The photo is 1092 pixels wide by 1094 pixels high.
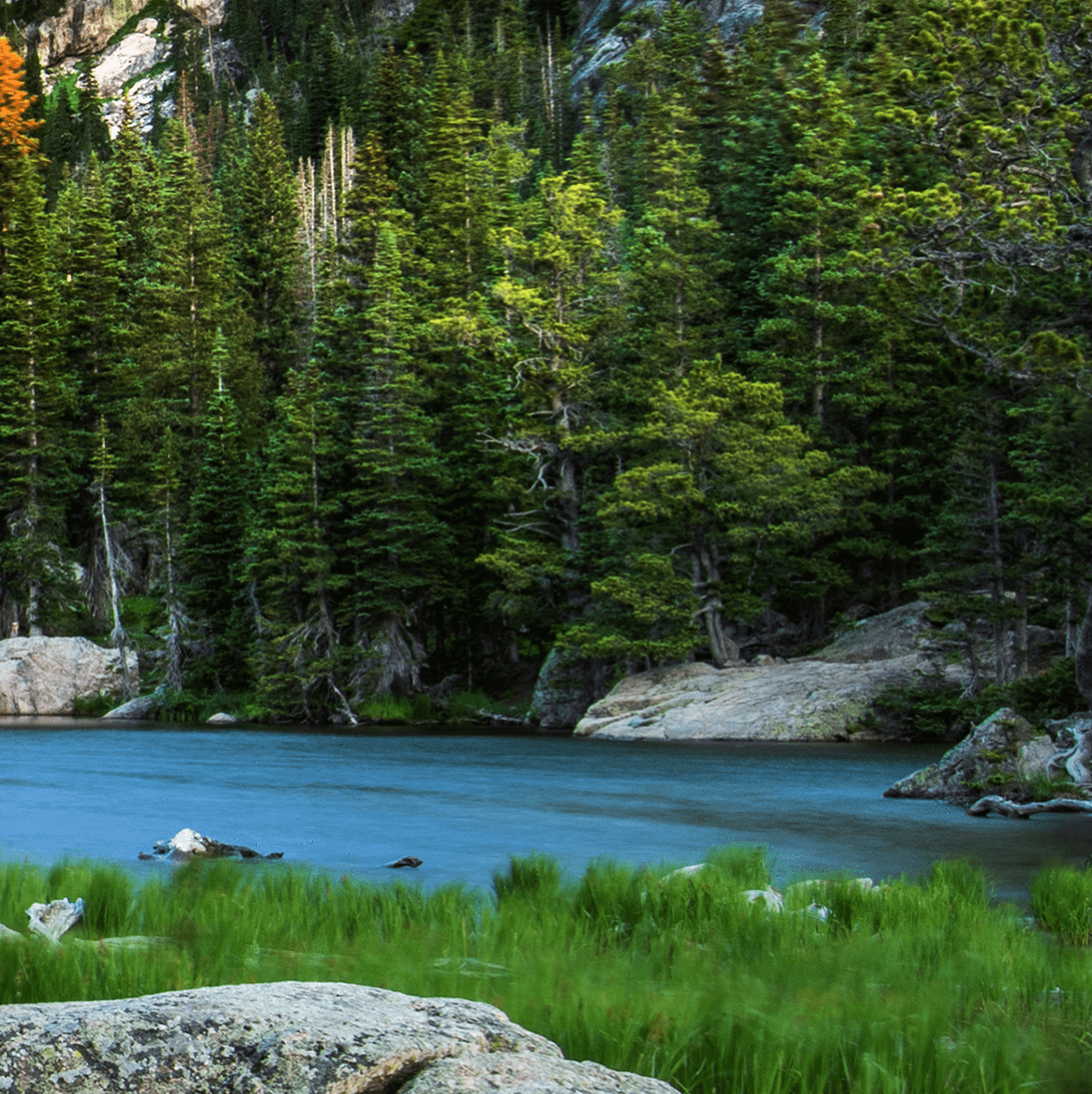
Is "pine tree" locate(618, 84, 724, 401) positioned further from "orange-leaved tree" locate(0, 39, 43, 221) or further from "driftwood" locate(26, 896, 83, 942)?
"driftwood" locate(26, 896, 83, 942)

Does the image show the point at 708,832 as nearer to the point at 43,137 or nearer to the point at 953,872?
the point at 953,872

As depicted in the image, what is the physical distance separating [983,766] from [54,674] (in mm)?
32076

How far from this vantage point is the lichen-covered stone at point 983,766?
17031 mm

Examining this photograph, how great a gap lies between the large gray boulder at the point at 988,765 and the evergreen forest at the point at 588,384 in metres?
4.34

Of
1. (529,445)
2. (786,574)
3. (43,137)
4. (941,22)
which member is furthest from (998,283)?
(43,137)

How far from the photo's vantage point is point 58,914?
254 inches

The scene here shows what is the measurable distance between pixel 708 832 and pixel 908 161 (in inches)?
1155

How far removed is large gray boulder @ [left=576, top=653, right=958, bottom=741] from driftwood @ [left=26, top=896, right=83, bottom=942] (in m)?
23.3

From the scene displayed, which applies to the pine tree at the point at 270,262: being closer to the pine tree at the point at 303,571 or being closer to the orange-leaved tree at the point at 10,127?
the orange-leaved tree at the point at 10,127

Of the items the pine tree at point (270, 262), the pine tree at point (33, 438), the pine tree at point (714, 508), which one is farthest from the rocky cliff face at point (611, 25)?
the pine tree at point (714, 508)

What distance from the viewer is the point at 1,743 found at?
27859 millimetres

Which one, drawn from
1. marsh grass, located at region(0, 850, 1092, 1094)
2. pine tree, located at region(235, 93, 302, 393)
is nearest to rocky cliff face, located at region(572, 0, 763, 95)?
pine tree, located at region(235, 93, 302, 393)

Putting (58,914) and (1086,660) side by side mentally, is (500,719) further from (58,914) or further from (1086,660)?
(58,914)

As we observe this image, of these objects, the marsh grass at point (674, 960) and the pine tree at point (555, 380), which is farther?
the pine tree at point (555, 380)
